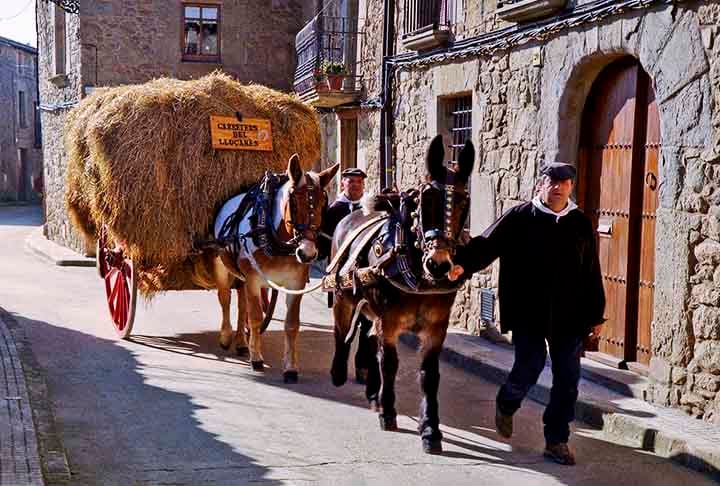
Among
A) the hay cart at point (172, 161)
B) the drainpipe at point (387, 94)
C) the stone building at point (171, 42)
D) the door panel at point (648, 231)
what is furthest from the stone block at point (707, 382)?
the stone building at point (171, 42)

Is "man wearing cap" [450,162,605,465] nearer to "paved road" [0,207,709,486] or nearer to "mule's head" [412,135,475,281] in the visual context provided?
"mule's head" [412,135,475,281]

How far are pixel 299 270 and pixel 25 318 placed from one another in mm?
4303

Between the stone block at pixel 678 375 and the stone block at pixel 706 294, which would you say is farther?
the stone block at pixel 678 375

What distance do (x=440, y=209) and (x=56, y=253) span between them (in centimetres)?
1454

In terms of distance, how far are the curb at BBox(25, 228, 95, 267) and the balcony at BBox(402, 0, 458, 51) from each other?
8553mm

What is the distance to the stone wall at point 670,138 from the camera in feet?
20.6

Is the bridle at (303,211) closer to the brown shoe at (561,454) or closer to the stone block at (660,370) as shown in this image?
the brown shoe at (561,454)

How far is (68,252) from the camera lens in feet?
61.0

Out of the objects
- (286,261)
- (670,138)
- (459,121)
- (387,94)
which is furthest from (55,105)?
(670,138)

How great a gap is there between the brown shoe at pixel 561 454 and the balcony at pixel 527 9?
4.28m

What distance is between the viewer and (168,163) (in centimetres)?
859

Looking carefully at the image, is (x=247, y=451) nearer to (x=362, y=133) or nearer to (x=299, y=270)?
(x=299, y=270)

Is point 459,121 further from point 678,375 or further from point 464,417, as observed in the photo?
point 678,375

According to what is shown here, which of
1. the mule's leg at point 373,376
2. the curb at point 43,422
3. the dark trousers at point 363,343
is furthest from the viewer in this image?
the dark trousers at point 363,343
